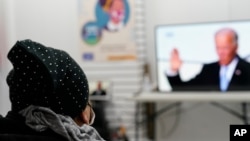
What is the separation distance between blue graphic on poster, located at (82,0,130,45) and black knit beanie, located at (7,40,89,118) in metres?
2.50

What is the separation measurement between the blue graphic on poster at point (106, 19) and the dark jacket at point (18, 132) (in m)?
2.58

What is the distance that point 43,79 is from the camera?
1.06 meters

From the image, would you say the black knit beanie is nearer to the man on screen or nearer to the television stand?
the television stand

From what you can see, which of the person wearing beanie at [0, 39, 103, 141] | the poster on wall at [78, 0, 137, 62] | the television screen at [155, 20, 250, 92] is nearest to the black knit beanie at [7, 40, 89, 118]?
the person wearing beanie at [0, 39, 103, 141]

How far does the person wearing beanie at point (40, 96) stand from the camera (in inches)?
42.0

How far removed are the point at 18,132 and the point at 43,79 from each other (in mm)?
→ 185

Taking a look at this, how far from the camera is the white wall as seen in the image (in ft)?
11.5

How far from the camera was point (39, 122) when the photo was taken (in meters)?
1.09

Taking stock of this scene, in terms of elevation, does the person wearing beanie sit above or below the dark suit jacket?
above

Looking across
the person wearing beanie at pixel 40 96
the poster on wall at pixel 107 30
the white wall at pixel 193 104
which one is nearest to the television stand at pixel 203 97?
the white wall at pixel 193 104

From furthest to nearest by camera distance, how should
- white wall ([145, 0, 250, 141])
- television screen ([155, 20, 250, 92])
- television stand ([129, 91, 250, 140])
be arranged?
1. white wall ([145, 0, 250, 141])
2. television screen ([155, 20, 250, 92])
3. television stand ([129, 91, 250, 140])

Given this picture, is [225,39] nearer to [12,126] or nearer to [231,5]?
[231,5]

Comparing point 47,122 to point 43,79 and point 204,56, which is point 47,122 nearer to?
point 43,79

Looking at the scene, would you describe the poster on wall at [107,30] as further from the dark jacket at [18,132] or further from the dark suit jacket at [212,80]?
the dark jacket at [18,132]
